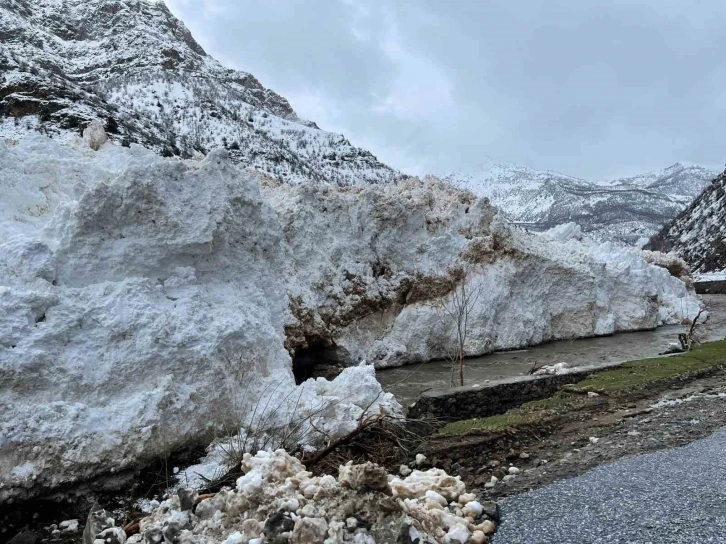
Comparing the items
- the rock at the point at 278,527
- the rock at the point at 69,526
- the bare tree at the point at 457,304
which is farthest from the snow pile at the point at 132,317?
the bare tree at the point at 457,304

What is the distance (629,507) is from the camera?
4.84m

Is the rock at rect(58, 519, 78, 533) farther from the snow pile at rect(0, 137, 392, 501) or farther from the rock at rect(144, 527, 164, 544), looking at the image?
the rock at rect(144, 527, 164, 544)

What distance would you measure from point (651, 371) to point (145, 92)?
69.4 meters

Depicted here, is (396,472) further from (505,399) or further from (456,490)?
(505,399)

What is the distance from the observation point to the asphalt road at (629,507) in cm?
437

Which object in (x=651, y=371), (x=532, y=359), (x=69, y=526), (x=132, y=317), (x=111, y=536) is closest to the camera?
(x=111, y=536)

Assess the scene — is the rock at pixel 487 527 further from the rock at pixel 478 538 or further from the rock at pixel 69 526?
the rock at pixel 69 526

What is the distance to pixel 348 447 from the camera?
6.77 m

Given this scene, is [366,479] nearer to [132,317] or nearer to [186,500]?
[186,500]

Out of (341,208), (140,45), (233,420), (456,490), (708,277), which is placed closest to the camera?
(456,490)

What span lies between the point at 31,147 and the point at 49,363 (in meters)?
5.98

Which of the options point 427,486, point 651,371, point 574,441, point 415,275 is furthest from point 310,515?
point 415,275

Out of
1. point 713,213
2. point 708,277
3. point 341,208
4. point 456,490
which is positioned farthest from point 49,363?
point 713,213

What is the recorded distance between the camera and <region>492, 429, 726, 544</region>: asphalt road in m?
4.37
